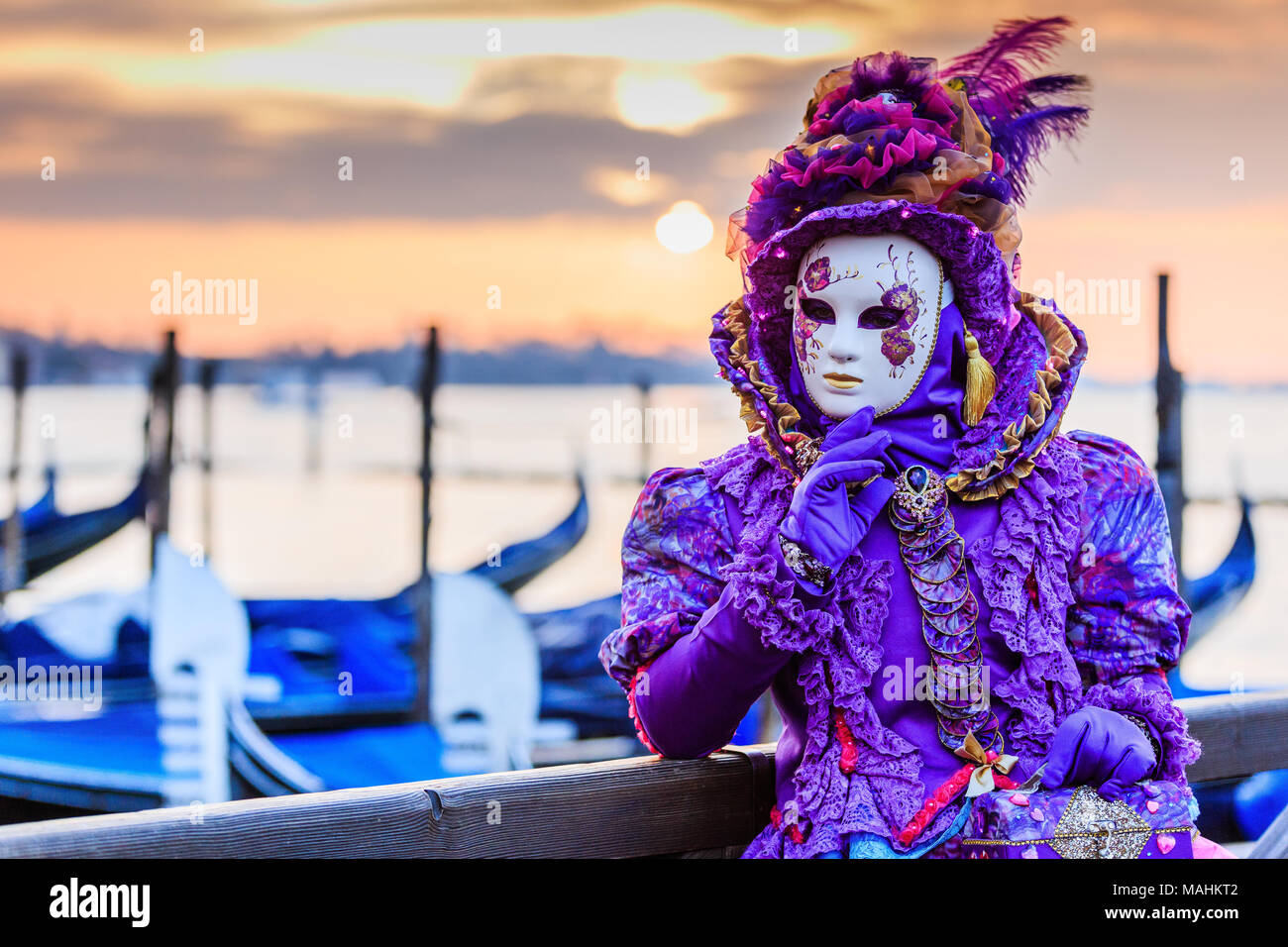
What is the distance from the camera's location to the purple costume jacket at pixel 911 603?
1.40 meters

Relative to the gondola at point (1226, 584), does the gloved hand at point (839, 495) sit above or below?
above

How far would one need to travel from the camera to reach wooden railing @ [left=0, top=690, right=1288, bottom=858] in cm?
124

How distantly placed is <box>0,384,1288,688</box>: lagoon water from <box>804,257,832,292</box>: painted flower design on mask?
210 inches

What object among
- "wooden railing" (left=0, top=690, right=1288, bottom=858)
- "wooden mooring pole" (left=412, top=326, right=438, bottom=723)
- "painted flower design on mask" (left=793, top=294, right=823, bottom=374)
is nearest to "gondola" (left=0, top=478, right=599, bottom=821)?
"wooden mooring pole" (left=412, top=326, right=438, bottom=723)

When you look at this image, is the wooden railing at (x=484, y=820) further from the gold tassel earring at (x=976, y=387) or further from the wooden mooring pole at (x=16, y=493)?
→ the wooden mooring pole at (x=16, y=493)

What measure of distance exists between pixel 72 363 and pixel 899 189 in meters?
7.08

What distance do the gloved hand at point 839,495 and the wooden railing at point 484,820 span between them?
38 centimetres

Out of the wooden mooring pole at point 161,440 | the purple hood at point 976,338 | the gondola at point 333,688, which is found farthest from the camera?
the wooden mooring pole at point 161,440

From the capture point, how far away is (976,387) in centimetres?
147

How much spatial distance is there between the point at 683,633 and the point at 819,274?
0.43m

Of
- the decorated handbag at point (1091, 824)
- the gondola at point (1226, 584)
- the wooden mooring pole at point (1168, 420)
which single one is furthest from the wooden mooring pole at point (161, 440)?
the decorated handbag at point (1091, 824)

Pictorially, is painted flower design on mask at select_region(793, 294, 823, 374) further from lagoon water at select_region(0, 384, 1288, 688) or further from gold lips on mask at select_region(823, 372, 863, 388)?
lagoon water at select_region(0, 384, 1288, 688)
